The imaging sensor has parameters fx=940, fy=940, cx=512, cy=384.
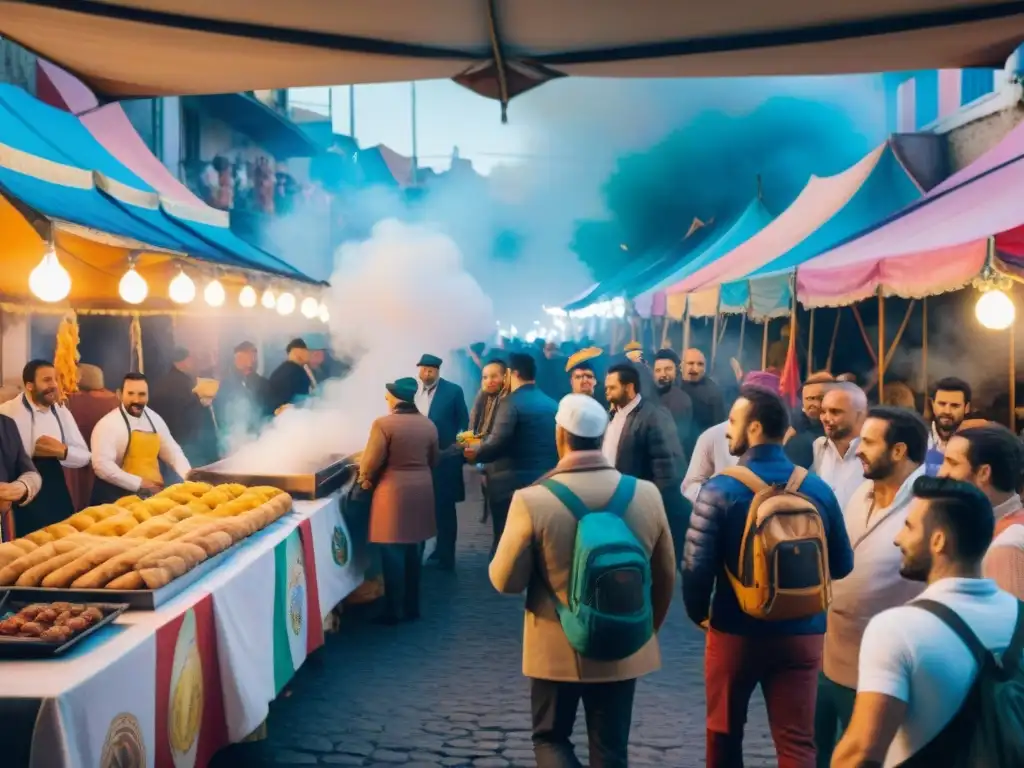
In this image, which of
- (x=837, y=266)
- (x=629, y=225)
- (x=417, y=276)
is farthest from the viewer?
(x=629, y=225)

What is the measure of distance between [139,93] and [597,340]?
2608 cm

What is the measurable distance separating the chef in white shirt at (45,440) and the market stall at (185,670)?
6.00ft

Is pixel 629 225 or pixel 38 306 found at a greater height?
pixel 629 225

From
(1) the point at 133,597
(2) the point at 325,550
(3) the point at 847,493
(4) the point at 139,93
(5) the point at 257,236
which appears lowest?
(2) the point at 325,550

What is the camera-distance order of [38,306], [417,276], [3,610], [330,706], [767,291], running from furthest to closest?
[417,276] → [767,291] → [38,306] → [330,706] → [3,610]

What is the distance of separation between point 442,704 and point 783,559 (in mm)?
2913

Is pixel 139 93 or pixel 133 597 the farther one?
pixel 133 597

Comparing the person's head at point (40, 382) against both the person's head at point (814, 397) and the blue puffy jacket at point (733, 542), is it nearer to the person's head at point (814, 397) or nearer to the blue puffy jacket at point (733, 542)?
the blue puffy jacket at point (733, 542)

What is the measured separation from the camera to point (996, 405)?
957 centimetres

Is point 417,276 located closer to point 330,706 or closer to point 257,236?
point 257,236

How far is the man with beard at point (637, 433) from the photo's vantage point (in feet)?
23.3

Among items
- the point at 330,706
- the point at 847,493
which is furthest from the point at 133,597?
the point at 847,493

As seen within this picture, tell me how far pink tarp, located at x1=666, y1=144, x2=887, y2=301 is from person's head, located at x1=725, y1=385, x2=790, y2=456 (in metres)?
7.81

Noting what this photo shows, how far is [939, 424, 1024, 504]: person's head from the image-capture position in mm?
3320
